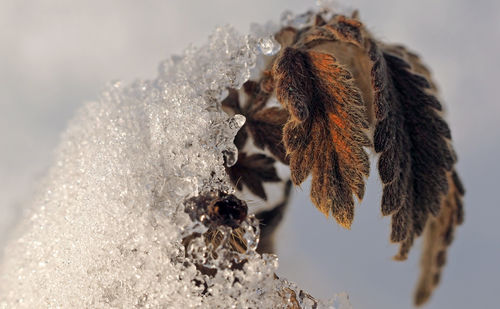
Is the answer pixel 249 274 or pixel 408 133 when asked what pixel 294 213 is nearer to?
pixel 408 133

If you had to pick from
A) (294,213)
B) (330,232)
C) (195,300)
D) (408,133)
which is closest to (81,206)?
(195,300)

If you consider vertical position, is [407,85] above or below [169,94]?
above

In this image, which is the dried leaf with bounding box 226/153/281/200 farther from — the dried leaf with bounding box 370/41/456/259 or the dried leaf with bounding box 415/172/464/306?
the dried leaf with bounding box 415/172/464/306

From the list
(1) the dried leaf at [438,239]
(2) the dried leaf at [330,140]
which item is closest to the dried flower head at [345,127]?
(2) the dried leaf at [330,140]

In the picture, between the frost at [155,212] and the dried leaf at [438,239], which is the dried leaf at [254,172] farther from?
the dried leaf at [438,239]

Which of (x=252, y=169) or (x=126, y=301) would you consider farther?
(x=252, y=169)

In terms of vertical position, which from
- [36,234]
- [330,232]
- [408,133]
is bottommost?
[330,232]
